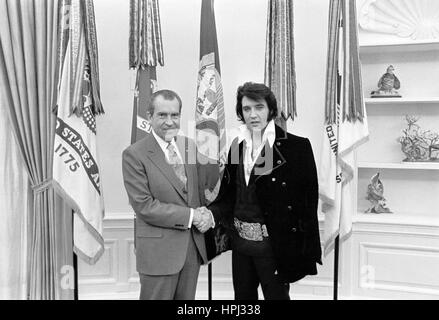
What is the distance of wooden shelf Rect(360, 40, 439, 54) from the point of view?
8.76ft

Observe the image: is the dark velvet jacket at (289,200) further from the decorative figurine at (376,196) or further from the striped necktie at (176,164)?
the decorative figurine at (376,196)

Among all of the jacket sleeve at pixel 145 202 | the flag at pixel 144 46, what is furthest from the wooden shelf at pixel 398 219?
the flag at pixel 144 46

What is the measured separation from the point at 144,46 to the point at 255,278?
1.43 metres

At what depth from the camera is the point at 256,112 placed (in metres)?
1.89

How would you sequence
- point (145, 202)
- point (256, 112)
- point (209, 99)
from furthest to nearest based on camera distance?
point (209, 99) < point (256, 112) < point (145, 202)

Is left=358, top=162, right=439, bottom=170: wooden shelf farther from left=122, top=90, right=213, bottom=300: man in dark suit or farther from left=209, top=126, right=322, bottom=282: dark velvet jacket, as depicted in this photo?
left=122, top=90, right=213, bottom=300: man in dark suit

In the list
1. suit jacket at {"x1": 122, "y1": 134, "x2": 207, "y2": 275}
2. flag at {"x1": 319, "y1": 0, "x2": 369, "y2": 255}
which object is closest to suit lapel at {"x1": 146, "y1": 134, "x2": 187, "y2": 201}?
suit jacket at {"x1": 122, "y1": 134, "x2": 207, "y2": 275}

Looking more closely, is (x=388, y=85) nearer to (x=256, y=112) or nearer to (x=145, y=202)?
(x=256, y=112)

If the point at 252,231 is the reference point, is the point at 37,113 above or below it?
above

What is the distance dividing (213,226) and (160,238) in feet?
0.91

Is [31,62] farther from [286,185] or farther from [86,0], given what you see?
[286,185]

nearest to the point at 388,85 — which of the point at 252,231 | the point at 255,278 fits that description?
the point at 252,231

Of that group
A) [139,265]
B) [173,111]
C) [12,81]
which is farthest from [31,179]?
[173,111]

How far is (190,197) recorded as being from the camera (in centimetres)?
191
